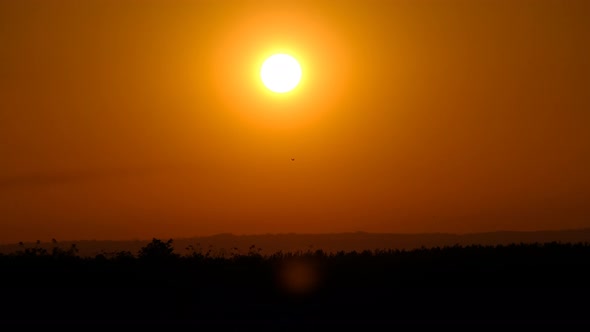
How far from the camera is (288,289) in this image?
2362cm

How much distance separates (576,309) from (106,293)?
11823 millimetres

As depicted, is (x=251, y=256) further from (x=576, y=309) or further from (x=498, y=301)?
(x=576, y=309)

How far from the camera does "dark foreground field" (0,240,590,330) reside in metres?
22.0

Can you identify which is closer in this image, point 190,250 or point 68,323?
point 68,323

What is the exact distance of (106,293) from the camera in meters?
23.0

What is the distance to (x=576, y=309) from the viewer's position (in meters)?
22.7

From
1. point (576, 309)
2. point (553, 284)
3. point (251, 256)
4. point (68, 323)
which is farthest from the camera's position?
point (251, 256)

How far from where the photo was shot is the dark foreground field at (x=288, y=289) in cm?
2195

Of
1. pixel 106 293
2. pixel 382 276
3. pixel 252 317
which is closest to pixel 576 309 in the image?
pixel 382 276

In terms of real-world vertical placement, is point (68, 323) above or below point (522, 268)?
below

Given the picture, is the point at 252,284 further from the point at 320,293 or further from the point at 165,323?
the point at 165,323

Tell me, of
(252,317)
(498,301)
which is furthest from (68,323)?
(498,301)

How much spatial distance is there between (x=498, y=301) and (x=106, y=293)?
10003 mm

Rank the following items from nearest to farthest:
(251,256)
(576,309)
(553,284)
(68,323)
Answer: (68,323) → (576,309) → (553,284) → (251,256)
